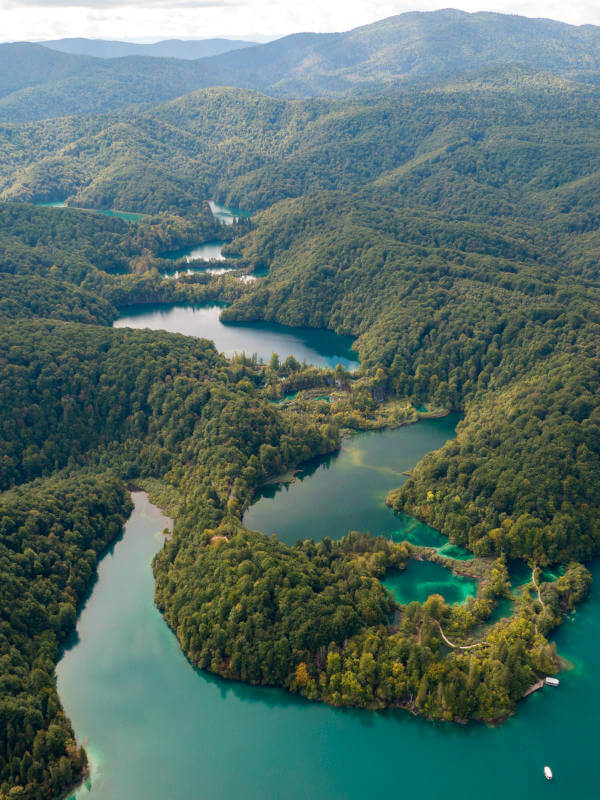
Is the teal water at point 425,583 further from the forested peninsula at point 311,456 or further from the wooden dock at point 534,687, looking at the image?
the wooden dock at point 534,687

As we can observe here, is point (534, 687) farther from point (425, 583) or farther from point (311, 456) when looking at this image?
point (311, 456)

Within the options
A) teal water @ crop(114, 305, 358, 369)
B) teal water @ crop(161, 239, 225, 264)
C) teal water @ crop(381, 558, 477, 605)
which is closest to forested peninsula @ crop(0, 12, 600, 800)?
teal water @ crop(381, 558, 477, 605)

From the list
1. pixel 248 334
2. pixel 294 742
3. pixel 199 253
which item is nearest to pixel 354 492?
pixel 294 742

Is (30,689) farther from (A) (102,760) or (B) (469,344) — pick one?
(B) (469,344)

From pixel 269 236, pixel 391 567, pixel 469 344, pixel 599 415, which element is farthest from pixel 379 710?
pixel 269 236

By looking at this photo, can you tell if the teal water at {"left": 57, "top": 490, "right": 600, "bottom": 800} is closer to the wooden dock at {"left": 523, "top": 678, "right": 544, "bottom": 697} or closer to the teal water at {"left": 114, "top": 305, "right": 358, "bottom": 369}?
the wooden dock at {"left": 523, "top": 678, "right": 544, "bottom": 697}

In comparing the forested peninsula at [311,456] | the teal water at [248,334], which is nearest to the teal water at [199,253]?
the forested peninsula at [311,456]
